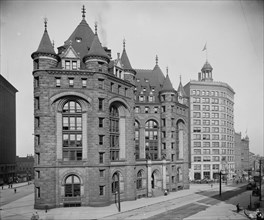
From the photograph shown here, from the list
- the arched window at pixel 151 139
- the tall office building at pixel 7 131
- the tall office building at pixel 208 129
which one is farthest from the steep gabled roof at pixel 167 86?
the tall office building at pixel 7 131

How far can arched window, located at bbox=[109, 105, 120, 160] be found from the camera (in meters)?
50.0

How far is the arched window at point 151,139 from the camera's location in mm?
65188

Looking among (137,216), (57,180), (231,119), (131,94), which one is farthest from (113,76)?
(231,119)

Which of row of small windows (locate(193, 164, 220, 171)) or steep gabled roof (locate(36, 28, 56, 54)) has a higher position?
steep gabled roof (locate(36, 28, 56, 54))

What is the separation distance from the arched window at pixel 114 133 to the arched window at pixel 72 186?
814 centimetres

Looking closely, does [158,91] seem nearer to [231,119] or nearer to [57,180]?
[57,180]

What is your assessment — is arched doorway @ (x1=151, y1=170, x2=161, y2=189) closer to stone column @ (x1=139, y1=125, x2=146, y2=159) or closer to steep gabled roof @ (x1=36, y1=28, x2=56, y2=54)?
stone column @ (x1=139, y1=125, x2=146, y2=159)

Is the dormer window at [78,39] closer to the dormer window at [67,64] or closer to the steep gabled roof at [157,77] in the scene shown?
the dormer window at [67,64]

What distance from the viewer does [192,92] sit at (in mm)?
105375

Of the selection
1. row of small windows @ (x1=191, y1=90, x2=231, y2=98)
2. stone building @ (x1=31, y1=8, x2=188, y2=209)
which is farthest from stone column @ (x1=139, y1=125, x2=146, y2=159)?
row of small windows @ (x1=191, y1=90, x2=231, y2=98)

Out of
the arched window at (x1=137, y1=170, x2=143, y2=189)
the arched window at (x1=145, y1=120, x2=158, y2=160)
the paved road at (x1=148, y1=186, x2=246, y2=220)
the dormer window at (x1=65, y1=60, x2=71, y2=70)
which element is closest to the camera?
the paved road at (x1=148, y1=186, x2=246, y2=220)

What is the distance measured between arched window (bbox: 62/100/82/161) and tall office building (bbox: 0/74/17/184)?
211 feet

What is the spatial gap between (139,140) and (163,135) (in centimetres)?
687

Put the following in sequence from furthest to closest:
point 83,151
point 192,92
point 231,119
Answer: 1. point 231,119
2. point 192,92
3. point 83,151
